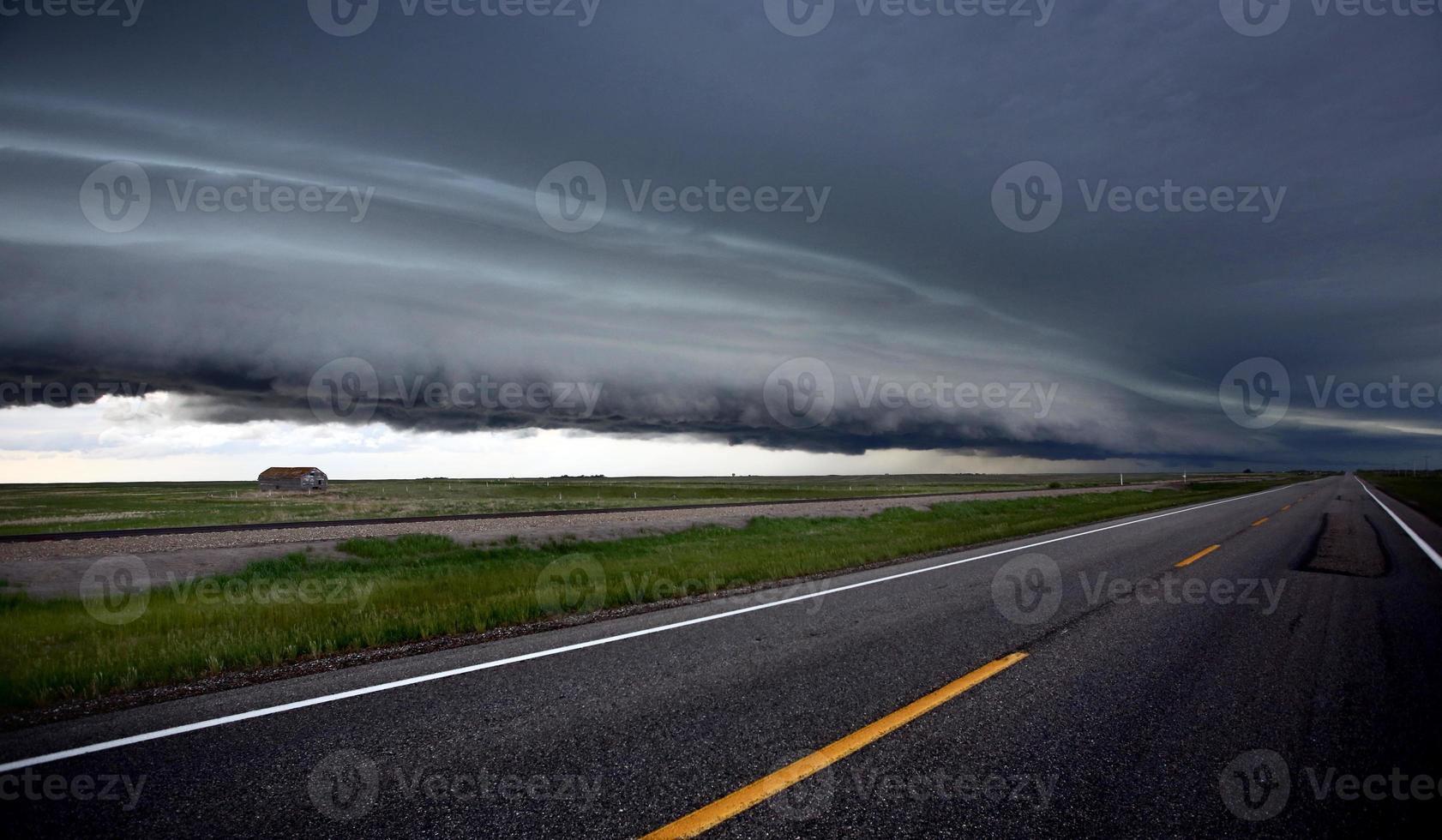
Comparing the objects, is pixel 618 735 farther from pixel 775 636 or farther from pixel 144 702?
pixel 144 702

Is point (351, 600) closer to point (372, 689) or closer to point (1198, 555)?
point (372, 689)

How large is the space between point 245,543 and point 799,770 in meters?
22.6

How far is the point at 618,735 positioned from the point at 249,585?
13665 millimetres

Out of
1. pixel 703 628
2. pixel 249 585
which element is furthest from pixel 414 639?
pixel 249 585

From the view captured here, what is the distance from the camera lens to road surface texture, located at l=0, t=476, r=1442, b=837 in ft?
11.4

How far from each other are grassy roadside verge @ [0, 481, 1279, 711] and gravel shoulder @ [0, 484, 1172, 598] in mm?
787

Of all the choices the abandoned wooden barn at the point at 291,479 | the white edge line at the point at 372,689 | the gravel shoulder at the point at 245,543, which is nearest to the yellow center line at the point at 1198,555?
the white edge line at the point at 372,689

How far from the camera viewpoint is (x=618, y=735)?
14.7ft

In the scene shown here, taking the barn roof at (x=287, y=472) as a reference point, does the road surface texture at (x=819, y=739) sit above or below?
above

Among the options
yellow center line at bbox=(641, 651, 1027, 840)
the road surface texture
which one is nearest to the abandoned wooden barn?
the road surface texture

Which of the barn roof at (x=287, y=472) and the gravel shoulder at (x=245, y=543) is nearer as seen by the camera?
the gravel shoulder at (x=245, y=543)

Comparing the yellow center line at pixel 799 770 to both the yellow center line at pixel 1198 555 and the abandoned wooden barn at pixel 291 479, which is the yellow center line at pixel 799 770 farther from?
the abandoned wooden barn at pixel 291 479

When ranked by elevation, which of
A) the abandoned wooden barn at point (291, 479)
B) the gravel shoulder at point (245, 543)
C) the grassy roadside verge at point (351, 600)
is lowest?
the abandoned wooden barn at point (291, 479)

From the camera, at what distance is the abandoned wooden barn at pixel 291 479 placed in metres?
84.8
